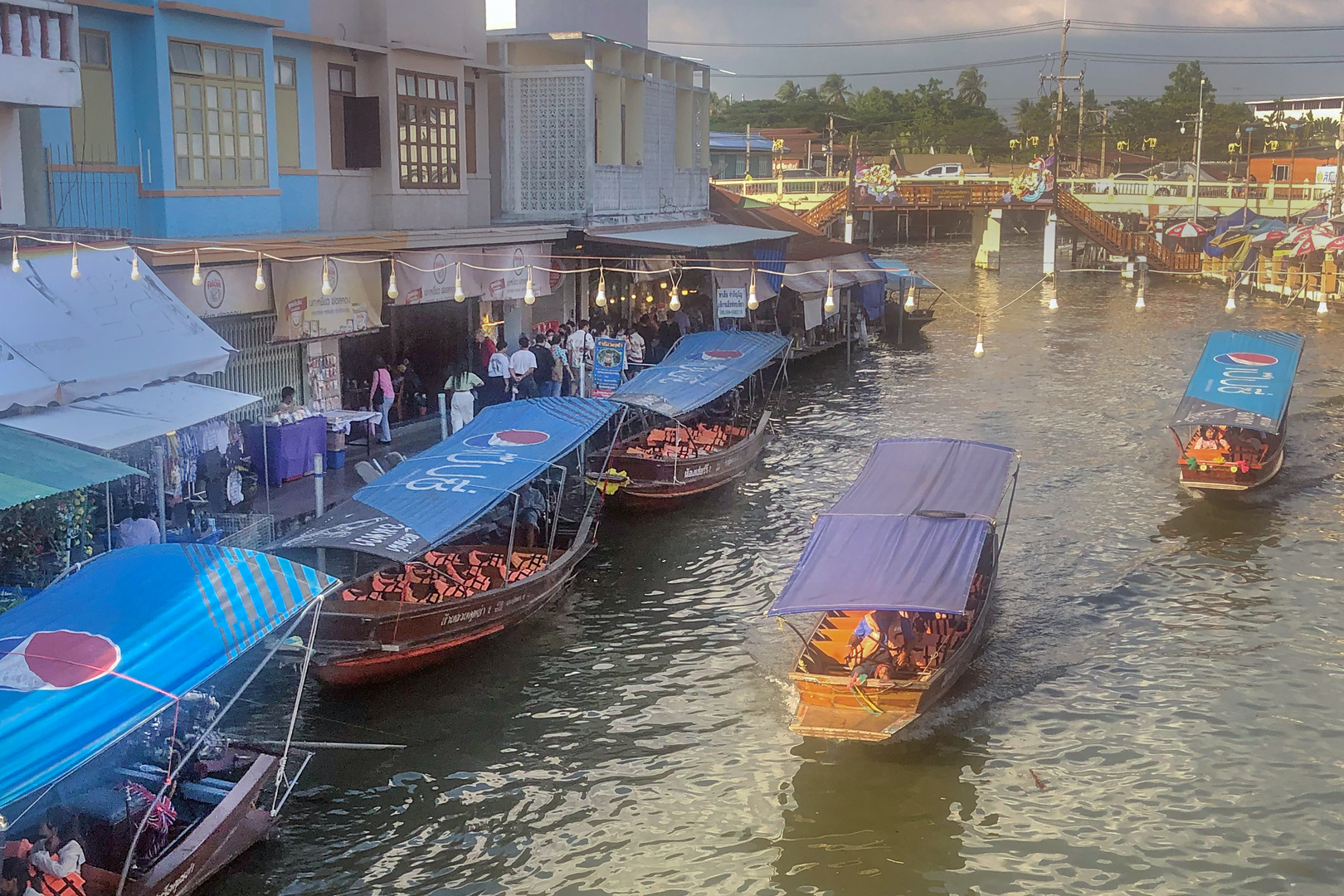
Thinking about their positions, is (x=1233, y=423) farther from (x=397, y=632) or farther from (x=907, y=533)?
(x=397, y=632)

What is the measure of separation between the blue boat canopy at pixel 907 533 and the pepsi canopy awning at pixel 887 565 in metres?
0.01

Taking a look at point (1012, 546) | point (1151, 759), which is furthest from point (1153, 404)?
point (1151, 759)

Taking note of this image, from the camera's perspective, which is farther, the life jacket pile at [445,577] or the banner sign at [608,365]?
the banner sign at [608,365]

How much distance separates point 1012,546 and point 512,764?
1074 centimetres

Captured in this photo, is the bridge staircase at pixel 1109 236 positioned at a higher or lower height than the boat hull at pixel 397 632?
higher

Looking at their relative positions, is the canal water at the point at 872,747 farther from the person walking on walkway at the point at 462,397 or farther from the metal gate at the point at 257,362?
the metal gate at the point at 257,362

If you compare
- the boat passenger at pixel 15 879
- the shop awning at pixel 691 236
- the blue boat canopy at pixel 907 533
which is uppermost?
the shop awning at pixel 691 236

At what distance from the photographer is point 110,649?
1023 centimetres

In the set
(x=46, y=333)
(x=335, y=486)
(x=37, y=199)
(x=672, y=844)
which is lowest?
(x=672, y=844)

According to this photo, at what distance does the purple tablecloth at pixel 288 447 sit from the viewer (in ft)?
65.0

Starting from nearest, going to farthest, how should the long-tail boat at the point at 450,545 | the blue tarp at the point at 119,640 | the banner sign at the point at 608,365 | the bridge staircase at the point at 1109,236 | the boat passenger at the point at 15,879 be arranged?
the blue tarp at the point at 119,640, the boat passenger at the point at 15,879, the long-tail boat at the point at 450,545, the banner sign at the point at 608,365, the bridge staircase at the point at 1109,236

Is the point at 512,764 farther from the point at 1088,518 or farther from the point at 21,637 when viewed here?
the point at 1088,518

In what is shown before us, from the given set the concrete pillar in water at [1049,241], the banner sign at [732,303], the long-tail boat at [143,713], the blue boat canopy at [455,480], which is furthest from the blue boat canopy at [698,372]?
the concrete pillar in water at [1049,241]

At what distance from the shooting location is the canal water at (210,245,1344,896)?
12203mm
